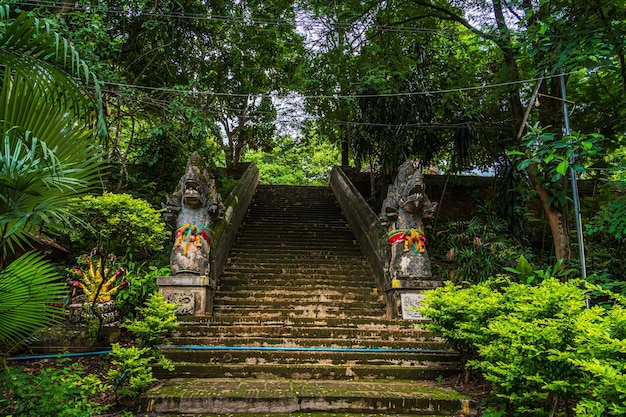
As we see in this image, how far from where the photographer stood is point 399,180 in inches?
241

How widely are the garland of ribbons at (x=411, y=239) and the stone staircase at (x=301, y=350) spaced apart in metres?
1.04

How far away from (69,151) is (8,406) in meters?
1.63

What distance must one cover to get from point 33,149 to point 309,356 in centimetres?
334

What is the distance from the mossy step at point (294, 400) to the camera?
128 inches

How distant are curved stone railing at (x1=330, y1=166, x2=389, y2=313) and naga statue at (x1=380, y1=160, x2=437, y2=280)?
0.54 meters

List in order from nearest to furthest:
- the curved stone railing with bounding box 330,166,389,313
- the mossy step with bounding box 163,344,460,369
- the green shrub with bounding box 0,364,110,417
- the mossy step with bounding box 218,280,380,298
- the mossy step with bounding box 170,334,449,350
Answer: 1. the green shrub with bounding box 0,364,110,417
2. the mossy step with bounding box 163,344,460,369
3. the mossy step with bounding box 170,334,449,350
4. the mossy step with bounding box 218,280,380,298
5. the curved stone railing with bounding box 330,166,389,313

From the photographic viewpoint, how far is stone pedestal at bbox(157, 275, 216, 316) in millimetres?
5270

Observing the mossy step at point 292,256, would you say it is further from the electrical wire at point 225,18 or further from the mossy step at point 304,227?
the electrical wire at point 225,18

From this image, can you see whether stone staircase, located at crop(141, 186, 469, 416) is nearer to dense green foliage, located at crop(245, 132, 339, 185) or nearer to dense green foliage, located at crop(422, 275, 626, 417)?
dense green foliage, located at crop(422, 275, 626, 417)

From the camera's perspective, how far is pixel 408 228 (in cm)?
572

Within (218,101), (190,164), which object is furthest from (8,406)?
(218,101)

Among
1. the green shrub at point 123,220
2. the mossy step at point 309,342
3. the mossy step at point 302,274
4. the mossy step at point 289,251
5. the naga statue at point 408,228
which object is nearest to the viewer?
the mossy step at point 309,342

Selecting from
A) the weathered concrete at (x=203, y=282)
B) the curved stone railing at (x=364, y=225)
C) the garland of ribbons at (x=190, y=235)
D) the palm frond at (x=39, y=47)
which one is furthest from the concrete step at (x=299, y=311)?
the palm frond at (x=39, y=47)

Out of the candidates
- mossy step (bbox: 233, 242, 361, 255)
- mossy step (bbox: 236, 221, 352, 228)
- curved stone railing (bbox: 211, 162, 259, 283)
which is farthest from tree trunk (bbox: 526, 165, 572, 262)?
curved stone railing (bbox: 211, 162, 259, 283)
